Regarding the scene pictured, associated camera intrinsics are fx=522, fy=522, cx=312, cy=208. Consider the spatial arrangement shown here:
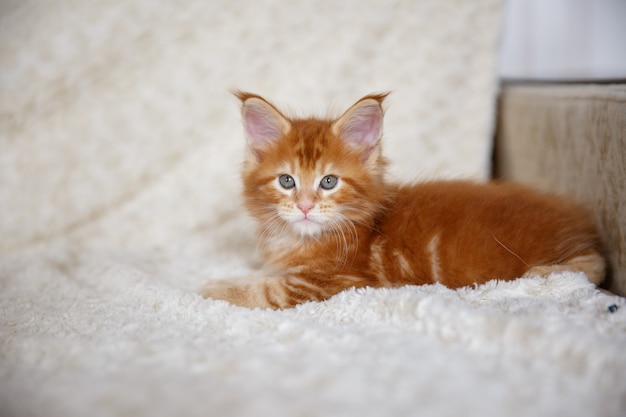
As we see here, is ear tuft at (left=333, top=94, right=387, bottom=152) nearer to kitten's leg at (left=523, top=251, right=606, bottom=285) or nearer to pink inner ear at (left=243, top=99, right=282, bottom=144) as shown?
pink inner ear at (left=243, top=99, right=282, bottom=144)

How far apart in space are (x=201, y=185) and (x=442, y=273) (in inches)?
46.8

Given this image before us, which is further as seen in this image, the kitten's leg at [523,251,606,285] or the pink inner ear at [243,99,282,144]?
the pink inner ear at [243,99,282,144]

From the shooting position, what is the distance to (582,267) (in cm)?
138

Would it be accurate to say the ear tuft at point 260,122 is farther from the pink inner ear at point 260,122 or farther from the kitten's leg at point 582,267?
the kitten's leg at point 582,267

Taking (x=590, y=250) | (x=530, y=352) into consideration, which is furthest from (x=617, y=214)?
(x=530, y=352)

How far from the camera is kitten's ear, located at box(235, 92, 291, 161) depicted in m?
1.52

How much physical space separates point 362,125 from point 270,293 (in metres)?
0.56

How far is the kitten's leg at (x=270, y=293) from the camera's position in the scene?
1.44 meters

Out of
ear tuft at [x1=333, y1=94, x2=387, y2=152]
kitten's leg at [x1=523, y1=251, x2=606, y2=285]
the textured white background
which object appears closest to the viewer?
kitten's leg at [x1=523, y1=251, x2=606, y2=285]

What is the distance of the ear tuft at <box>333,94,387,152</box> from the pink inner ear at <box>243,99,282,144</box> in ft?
0.62

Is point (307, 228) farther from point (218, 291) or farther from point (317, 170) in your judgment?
point (218, 291)

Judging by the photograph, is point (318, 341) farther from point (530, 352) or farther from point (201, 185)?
point (201, 185)

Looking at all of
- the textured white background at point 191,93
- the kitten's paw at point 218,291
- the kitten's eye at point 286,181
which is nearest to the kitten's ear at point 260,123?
the kitten's eye at point 286,181

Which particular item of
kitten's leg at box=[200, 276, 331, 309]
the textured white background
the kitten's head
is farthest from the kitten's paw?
the textured white background
